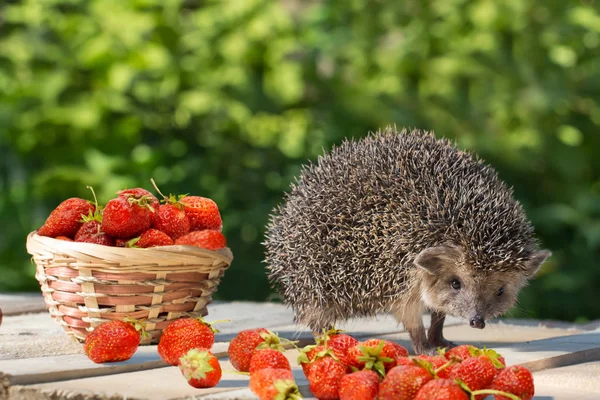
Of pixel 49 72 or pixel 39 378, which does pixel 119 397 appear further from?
pixel 49 72

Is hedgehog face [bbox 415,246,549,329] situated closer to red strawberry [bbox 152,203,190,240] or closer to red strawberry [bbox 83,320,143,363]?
red strawberry [bbox 152,203,190,240]

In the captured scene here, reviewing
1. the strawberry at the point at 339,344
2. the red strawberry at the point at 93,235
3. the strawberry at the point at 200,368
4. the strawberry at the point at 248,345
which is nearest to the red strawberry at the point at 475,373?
the strawberry at the point at 339,344

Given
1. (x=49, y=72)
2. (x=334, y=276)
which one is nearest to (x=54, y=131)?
(x=49, y=72)

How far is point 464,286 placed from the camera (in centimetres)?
367

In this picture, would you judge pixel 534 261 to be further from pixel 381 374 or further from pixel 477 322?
pixel 381 374

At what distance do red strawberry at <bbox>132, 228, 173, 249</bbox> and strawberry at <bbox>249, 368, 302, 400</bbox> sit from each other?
95 cm

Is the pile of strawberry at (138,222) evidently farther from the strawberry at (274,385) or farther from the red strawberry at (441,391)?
the red strawberry at (441,391)

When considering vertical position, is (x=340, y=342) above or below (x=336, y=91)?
below

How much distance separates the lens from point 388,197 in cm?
366

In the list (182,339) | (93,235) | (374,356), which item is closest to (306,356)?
(374,356)

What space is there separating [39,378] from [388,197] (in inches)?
59.3

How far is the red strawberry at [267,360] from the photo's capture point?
113 inches

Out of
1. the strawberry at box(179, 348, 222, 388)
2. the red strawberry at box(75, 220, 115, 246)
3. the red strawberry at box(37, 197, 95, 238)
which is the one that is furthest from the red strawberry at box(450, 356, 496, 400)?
the red strawberry at box(37, 197, 95, 238)

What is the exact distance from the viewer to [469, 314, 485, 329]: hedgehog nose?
3590mm
